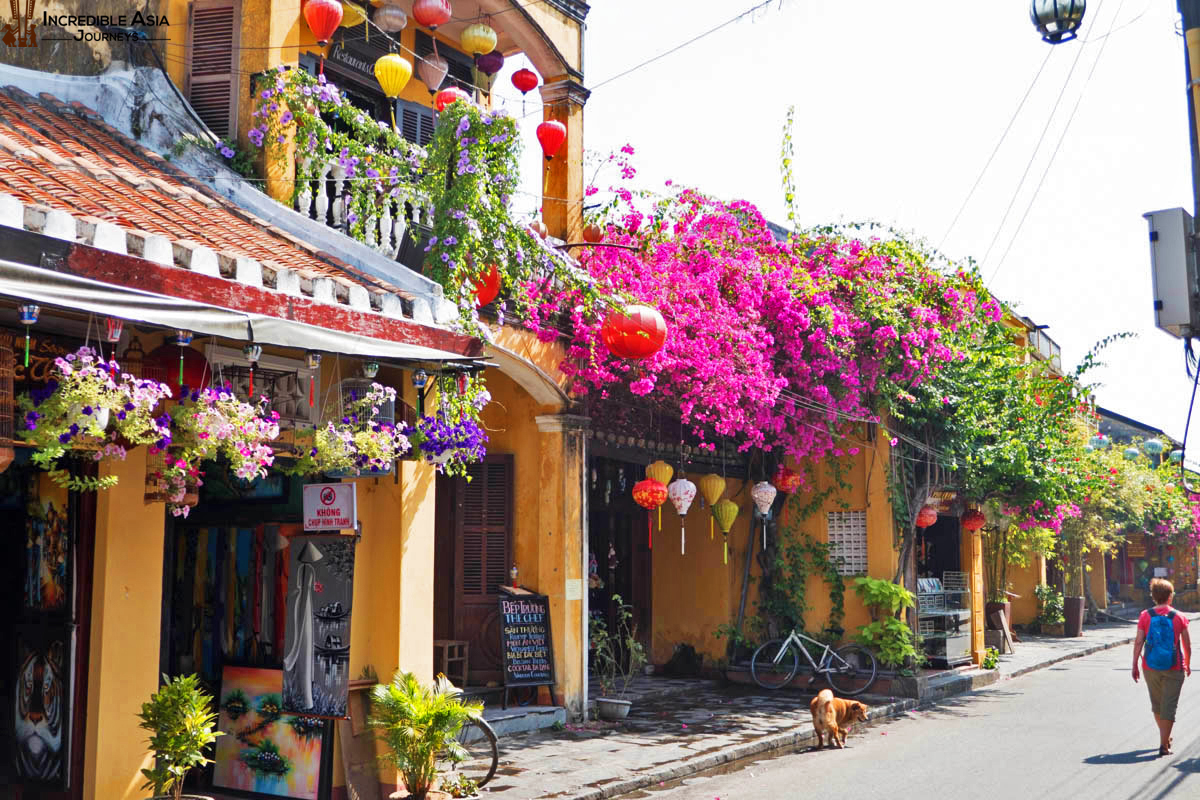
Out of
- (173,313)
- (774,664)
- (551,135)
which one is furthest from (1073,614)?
(173,313)

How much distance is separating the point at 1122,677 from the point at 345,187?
610 inches

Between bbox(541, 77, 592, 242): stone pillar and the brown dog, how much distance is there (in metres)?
6.29

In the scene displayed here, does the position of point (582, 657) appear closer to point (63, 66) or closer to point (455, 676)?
point (455, 676)

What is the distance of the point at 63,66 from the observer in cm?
1063

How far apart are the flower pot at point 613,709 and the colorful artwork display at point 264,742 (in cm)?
525

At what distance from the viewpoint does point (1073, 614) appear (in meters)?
27.0

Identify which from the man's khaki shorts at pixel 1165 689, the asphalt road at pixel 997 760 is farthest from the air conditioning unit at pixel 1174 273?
the man's khaki shorts at pixel 1165 689

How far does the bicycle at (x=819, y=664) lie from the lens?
1638cm

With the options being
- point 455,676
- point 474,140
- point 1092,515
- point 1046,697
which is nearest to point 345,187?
point 474,140

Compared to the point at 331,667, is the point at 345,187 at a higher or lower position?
higher

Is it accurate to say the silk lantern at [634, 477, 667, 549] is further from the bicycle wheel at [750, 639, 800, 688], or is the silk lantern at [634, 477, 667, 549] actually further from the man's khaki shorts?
the man's khaki shorts

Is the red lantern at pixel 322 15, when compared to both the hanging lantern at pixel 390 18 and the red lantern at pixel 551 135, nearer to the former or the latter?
the hanging lantern at pixel 390 18

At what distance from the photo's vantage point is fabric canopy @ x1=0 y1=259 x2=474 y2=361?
226 inches

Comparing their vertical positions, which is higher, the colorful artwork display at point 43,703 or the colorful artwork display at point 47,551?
the colorful artwork display at point 47,551
